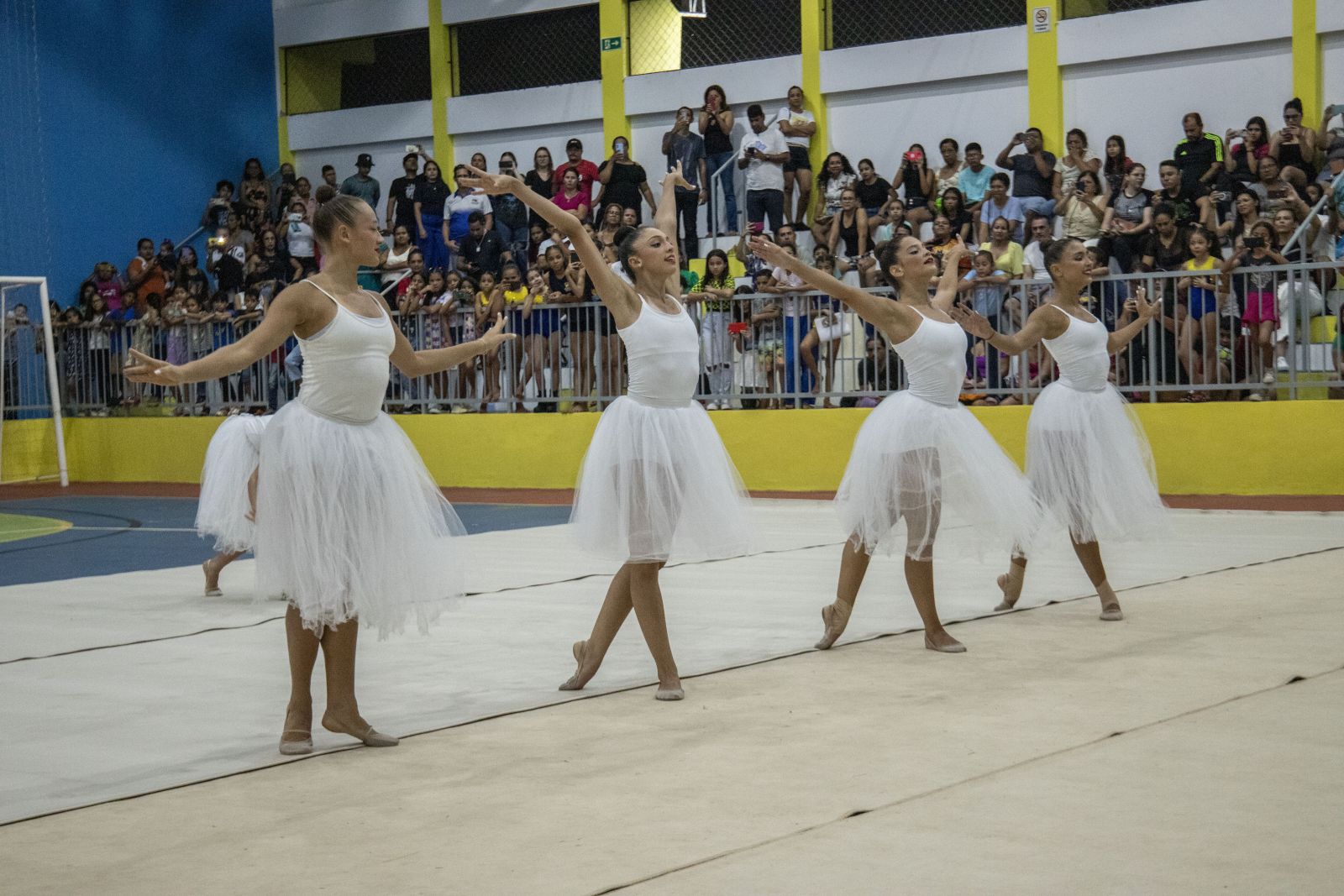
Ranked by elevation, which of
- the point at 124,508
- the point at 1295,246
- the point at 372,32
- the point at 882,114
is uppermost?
the point at 372,32

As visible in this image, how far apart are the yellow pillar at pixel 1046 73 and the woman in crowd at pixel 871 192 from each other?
2.28 meters

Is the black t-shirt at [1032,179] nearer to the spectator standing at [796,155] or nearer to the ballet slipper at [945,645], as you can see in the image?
the spectator standing at [796,155]

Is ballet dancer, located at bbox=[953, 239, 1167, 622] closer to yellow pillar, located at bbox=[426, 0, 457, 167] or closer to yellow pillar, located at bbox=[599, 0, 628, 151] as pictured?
yellow pillar, located at bbox=[599, 0, 628, 151]

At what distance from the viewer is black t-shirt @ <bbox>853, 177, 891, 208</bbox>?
16562mm

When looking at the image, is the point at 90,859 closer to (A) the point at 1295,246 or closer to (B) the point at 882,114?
(A) the point at 1295,246

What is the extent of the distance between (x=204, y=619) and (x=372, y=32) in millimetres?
A: 16968

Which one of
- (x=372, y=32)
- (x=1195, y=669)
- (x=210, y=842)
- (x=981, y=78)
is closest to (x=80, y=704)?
(x=210, y=842)

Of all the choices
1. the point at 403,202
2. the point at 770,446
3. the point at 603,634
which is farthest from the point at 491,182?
the point at 403,202

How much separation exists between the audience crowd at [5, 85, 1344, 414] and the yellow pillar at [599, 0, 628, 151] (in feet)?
1.98

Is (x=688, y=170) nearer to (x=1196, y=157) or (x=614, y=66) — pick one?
(x=614, y=66)

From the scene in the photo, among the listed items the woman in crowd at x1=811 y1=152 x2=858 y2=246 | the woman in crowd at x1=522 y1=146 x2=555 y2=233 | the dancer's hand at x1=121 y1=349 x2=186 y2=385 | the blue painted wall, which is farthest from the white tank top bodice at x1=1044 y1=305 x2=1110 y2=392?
the blue painted wall

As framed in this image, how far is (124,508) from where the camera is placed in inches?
611

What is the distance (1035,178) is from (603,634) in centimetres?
1099

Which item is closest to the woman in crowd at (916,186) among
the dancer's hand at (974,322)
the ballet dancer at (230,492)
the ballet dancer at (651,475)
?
the ballet dancer at (230,492)
